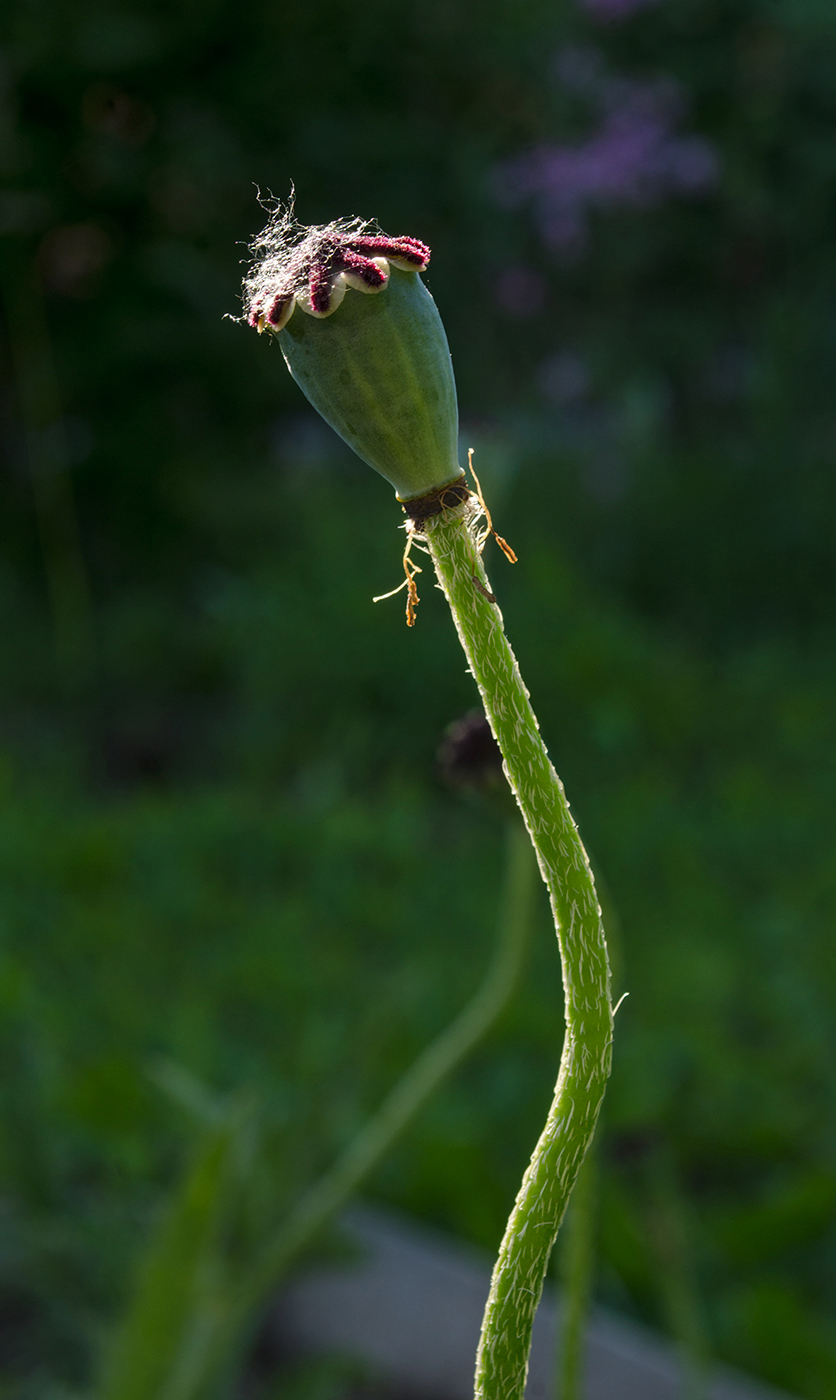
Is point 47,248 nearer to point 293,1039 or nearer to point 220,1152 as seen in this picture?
point 293,1039

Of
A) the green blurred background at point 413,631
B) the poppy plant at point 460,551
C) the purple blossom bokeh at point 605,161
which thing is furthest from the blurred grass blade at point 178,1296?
the purple blossom bokeh at point 605,161

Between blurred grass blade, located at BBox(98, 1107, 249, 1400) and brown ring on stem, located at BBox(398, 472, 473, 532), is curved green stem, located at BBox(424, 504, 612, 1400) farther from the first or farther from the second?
blurred grass blade, located at BBox(98, 1107, 249, 1400)

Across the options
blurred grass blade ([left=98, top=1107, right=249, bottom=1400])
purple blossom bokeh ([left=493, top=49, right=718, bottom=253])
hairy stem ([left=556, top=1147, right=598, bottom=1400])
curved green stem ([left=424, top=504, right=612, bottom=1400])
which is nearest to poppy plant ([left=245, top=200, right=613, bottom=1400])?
curved green stem ([left=424, top=504, right=612, bottom=1400])

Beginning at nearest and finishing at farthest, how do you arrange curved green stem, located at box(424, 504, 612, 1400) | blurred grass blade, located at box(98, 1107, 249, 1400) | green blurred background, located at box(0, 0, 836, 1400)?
curved green stem, located at box(424, 504, 612, 1400) → blurred grass blade, located at box(98, 1107, 249, 1400) → green blurred background, located at box(0, 0, 836, 1400)

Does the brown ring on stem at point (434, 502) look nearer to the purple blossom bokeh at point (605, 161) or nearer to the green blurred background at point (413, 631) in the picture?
the green blurred background at point (413, 631)

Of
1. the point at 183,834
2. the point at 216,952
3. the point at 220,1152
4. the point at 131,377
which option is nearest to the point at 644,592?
the point at 131,377
